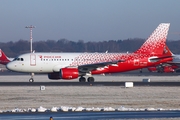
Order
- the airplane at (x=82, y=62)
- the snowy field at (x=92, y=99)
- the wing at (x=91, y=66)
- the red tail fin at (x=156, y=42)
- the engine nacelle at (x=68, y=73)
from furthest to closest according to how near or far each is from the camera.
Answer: the red tail fin at (x=156, y=42)
the airplane at (x=82, y=62)
the wing at (x=91, y=66)
the engine nacelle at (x=68, y=73)
the snowy field at (x=92, y=99)

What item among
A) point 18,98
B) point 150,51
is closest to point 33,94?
point 18,98

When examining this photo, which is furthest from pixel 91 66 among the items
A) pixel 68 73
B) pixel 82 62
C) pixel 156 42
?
pixel 156 42

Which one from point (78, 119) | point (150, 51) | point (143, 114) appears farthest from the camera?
point (150, 51)

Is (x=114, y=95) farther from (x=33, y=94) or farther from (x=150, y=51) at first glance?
(x=150, y=51)

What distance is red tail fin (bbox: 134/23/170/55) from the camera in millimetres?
58156

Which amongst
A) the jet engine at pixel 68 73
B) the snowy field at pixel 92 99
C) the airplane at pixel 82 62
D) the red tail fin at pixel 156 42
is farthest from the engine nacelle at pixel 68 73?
the snowy field at pixel 92 99

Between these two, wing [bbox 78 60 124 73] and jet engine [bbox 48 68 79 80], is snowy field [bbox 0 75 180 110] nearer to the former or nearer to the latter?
jet engine [bbox 48 68 79 80]

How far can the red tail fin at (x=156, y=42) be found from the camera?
58156 millimetres

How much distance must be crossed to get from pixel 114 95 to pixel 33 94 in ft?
18.1

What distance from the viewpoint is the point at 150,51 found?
58094 mm

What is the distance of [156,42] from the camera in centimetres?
5881

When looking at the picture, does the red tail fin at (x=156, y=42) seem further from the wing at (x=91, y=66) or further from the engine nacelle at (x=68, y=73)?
the engine nacelle at (x=68, y=73)

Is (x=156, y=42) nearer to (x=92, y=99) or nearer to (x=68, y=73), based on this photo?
(x=68, y=73)

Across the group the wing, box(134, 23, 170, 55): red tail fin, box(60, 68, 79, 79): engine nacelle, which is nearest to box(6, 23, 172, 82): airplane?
the wing
